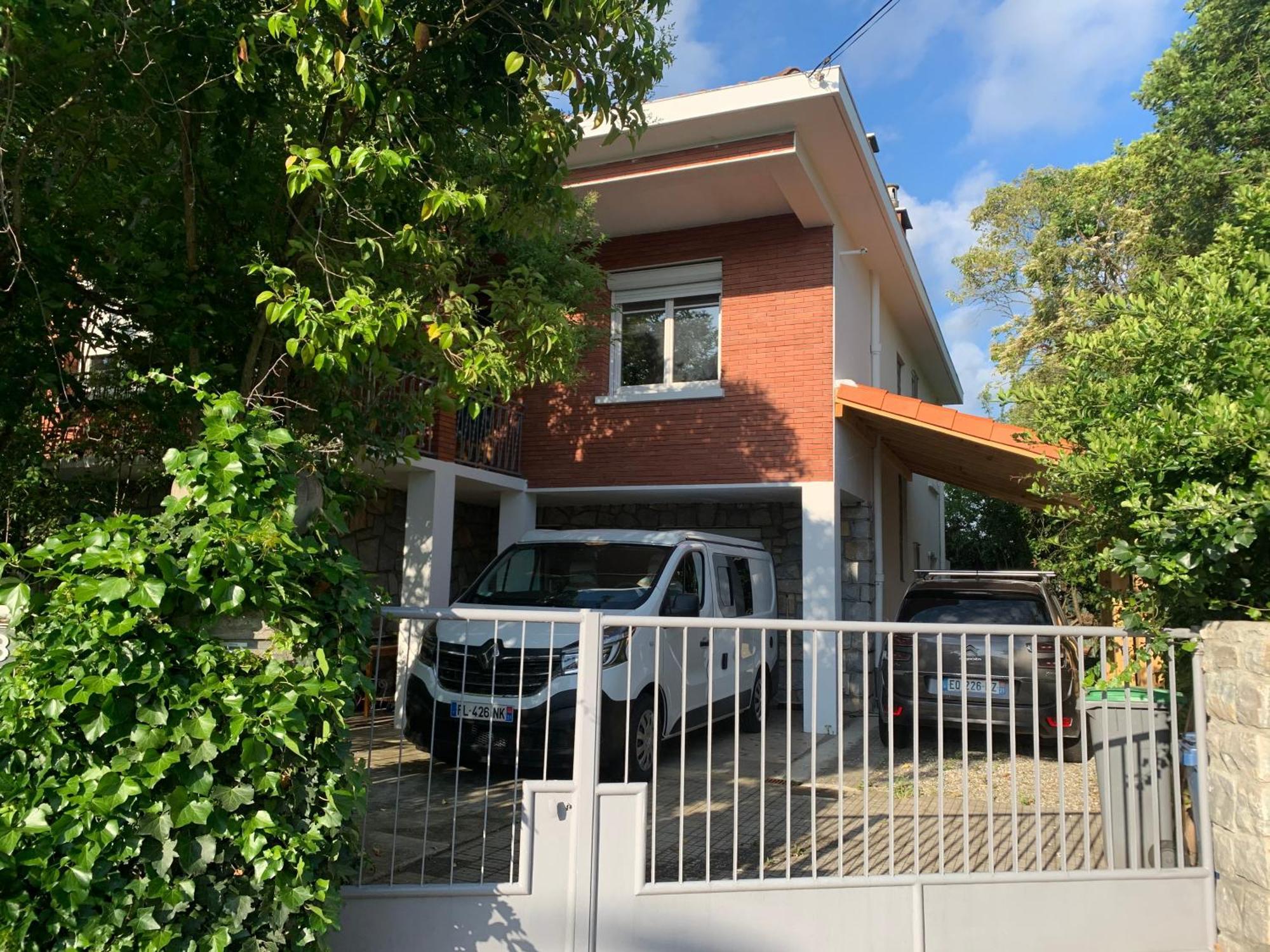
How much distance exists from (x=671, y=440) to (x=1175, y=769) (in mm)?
7468

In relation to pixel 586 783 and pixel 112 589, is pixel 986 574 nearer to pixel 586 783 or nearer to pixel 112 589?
pixel 586 783

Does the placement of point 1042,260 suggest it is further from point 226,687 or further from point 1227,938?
point 226,687

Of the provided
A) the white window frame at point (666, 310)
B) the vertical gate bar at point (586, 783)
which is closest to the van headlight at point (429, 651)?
the vertical gate bar at point (586, 783)

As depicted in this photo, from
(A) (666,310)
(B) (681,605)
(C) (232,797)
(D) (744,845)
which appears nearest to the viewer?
(C) (232,797)

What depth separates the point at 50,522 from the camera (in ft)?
27.5

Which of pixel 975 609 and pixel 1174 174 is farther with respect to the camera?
pixel 1174 174

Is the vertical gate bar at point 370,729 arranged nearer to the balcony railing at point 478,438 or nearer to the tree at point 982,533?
the balcony railing at point 478,438

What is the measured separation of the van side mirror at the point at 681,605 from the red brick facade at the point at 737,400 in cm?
311

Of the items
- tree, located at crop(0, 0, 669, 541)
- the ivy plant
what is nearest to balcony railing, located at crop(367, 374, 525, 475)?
tree, located at crop(0, 0, 669, 541)

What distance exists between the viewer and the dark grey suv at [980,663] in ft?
25.1

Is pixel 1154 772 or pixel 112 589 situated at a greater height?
pixel 112 589

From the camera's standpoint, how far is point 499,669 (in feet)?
20.1

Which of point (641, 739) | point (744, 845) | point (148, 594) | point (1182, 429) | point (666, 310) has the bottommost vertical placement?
point (744, 845)

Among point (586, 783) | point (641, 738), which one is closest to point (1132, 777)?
point (586, 783)
